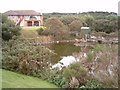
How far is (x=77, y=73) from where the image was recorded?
15.9 ft

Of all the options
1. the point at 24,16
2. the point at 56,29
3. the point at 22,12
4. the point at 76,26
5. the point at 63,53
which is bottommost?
the point at 63,53

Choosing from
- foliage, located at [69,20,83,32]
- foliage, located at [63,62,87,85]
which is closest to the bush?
foliage, located at [69,20,83,32]

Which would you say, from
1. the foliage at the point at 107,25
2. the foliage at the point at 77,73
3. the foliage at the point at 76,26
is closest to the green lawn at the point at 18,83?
the foliage at the point at 77,73

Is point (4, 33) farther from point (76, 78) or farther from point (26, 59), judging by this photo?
point (76, 78)

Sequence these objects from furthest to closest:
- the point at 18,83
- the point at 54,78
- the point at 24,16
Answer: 1. the point at 24,16
2. the point at 54,78
3. the point at 18,83

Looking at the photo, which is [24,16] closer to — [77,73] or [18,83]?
[77,73]

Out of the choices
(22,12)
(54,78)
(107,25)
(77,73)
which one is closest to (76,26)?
(107,25)

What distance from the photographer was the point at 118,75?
3.85 m

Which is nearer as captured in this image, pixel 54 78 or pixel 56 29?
pixel 54 78

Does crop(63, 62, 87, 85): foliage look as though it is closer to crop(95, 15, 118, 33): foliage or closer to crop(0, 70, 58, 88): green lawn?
crop(0, 70, 58, 88): green lawn

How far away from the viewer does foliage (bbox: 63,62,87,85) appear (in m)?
4.75

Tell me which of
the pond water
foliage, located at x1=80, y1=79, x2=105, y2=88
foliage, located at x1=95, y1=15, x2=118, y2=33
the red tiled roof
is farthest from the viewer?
the red tiled roof

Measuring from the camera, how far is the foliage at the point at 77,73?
4.75 m

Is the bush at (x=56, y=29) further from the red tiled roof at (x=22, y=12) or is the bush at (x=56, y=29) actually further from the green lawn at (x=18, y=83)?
the green lawn at (x=18, y=83)
